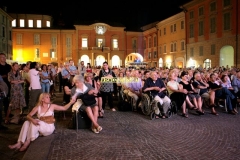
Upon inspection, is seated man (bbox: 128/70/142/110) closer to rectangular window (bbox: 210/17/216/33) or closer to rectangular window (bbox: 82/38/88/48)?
rectangular window (bbox: 210/17/216/33)

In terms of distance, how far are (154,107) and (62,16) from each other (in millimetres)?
51049

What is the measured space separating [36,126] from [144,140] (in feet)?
7.76

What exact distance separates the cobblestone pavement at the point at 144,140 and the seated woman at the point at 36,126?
0.52 ft

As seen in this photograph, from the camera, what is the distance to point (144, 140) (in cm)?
546

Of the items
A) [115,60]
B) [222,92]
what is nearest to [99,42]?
[115,60]

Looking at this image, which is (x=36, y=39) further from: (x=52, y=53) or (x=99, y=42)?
(x=99, y=42)

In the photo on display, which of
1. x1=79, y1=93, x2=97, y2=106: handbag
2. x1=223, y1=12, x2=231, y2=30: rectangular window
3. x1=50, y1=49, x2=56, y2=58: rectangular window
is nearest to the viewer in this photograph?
x1=79, y1=93, x2=97, y2=106: handbag

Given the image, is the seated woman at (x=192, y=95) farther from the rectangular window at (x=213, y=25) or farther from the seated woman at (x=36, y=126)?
the rectangular window at (x=213, y=25)

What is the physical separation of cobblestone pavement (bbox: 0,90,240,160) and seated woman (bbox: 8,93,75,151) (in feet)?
0.52

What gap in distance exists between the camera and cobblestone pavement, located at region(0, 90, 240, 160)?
4566 mm

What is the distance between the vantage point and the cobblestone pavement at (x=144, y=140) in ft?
15.0

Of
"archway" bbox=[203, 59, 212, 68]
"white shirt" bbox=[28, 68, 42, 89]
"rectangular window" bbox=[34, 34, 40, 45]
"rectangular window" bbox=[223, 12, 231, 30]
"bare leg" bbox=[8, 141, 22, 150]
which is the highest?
"rectangular window" bbox=[34, 34, 40, 45]

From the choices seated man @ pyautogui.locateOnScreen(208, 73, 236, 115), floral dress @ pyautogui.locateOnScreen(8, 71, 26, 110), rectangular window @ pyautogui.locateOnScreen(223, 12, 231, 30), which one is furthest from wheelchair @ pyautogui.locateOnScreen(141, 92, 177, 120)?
rectangular window @ pyautogui.locateOnScreen(223, 12, 231, 30)

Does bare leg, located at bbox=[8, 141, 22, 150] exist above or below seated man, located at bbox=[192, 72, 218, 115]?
below
